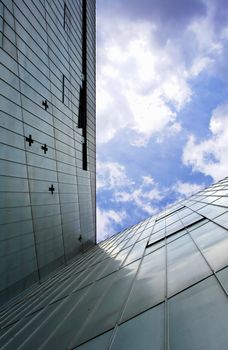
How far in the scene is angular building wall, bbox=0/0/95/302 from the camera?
17.2 metres

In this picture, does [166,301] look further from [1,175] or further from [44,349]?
[1,175]

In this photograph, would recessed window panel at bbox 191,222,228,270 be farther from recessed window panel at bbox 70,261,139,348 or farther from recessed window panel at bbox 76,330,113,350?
recessed window panel at bbox 76,330,113,350

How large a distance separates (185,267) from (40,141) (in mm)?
17133

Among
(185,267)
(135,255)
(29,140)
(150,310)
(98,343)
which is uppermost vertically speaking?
(29,140)

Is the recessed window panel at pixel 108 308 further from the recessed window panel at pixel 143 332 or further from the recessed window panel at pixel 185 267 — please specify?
the recessed window panel at pixel 185 267

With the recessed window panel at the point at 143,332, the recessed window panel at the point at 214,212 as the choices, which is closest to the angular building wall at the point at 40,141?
the recessed window panel at the point at 214,212

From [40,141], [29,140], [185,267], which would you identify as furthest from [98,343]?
[40,141]

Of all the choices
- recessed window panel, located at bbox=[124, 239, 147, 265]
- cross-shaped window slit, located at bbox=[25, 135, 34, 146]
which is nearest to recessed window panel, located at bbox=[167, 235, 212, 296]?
recessed window panel, located at bbox=[124, 239, 147, 265]

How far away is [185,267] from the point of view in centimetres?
729

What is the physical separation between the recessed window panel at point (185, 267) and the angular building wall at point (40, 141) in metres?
11.0

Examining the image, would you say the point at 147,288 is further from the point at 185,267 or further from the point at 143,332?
the point at 143,332

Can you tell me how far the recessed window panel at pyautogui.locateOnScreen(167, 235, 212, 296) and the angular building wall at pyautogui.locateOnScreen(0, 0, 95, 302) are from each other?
36.0ft

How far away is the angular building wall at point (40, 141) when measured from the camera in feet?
56.4

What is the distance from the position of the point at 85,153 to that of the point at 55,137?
10209mm
